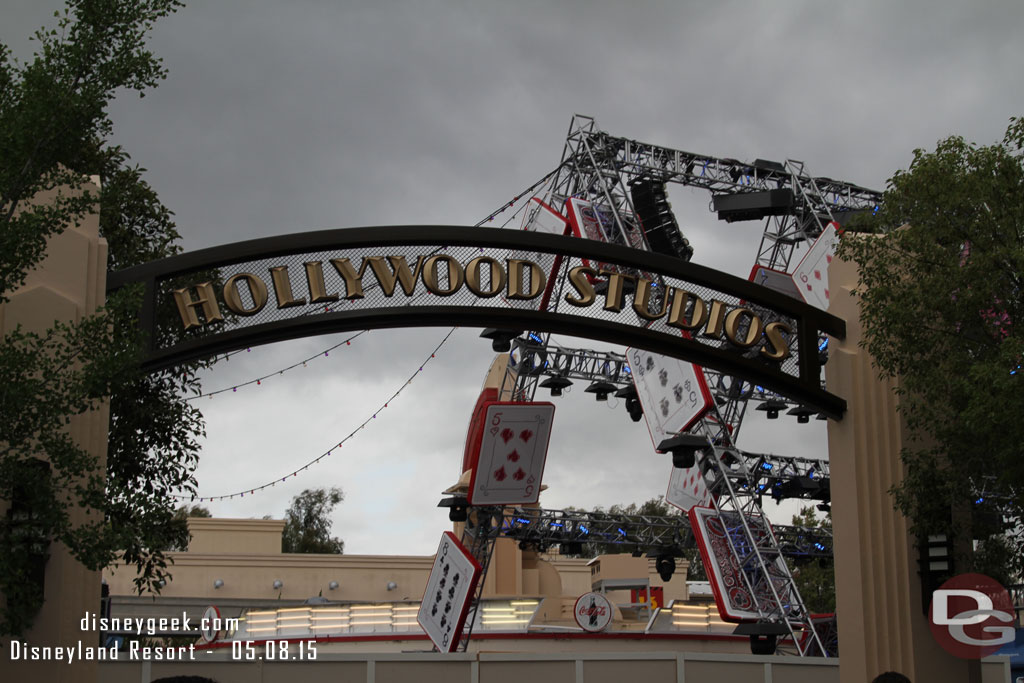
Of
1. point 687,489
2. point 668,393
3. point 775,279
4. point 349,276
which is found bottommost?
point 687,489

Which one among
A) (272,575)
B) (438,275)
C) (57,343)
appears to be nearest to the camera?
(57,343)

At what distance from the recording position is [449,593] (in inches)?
869

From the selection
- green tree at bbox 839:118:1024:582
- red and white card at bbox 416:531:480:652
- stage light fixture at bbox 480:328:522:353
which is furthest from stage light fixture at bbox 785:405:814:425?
green tree at bbox 839:118:1024:582

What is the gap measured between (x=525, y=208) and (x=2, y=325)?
2025 cm

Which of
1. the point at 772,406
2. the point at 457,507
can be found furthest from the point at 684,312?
the point at 772,406

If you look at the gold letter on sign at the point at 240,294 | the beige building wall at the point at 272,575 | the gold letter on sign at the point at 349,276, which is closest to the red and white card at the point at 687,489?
the beige building wall at the point at 272,575

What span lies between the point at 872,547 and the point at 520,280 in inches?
177

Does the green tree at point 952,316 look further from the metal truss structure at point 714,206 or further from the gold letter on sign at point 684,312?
the metal truss structure at point 714,206

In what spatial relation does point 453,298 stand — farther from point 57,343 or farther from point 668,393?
point 668,393

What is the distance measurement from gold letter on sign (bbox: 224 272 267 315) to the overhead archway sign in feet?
0.04

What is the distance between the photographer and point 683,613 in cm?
3133

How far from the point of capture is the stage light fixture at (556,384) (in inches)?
1241

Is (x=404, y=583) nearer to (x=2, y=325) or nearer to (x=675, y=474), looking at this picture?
(x=675, y=474)

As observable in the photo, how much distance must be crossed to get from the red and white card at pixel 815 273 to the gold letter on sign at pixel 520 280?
16.3 m
